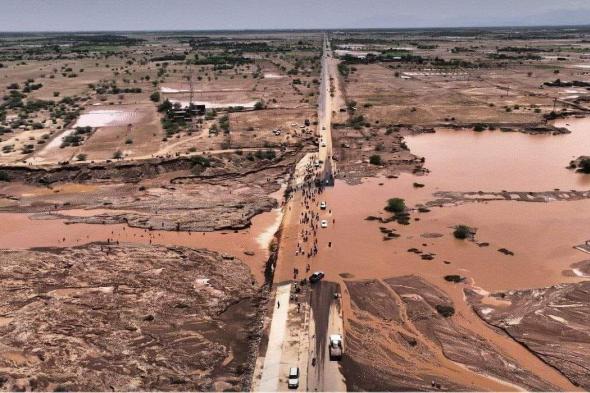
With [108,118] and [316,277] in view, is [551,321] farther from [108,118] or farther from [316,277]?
[108,118]

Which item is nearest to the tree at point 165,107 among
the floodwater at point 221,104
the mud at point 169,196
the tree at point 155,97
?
the floodwater at point 221,104

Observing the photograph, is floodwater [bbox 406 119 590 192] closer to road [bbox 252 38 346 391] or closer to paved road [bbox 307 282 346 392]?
road [bbox 252 38 346 391]

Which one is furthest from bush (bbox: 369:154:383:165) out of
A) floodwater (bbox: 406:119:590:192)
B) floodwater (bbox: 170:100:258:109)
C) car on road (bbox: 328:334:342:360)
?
floodwater (bbox: 170:100:258:109)

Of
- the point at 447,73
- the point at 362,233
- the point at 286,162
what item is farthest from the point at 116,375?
the point at 447,73

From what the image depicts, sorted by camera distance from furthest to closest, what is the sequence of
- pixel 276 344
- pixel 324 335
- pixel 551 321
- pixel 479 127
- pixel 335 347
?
pixel 479 127 < pixel 551 321 < pixel 324 335 < pixel 276 344 < pixel 335 347

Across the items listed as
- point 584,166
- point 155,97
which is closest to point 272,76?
point 155,97
